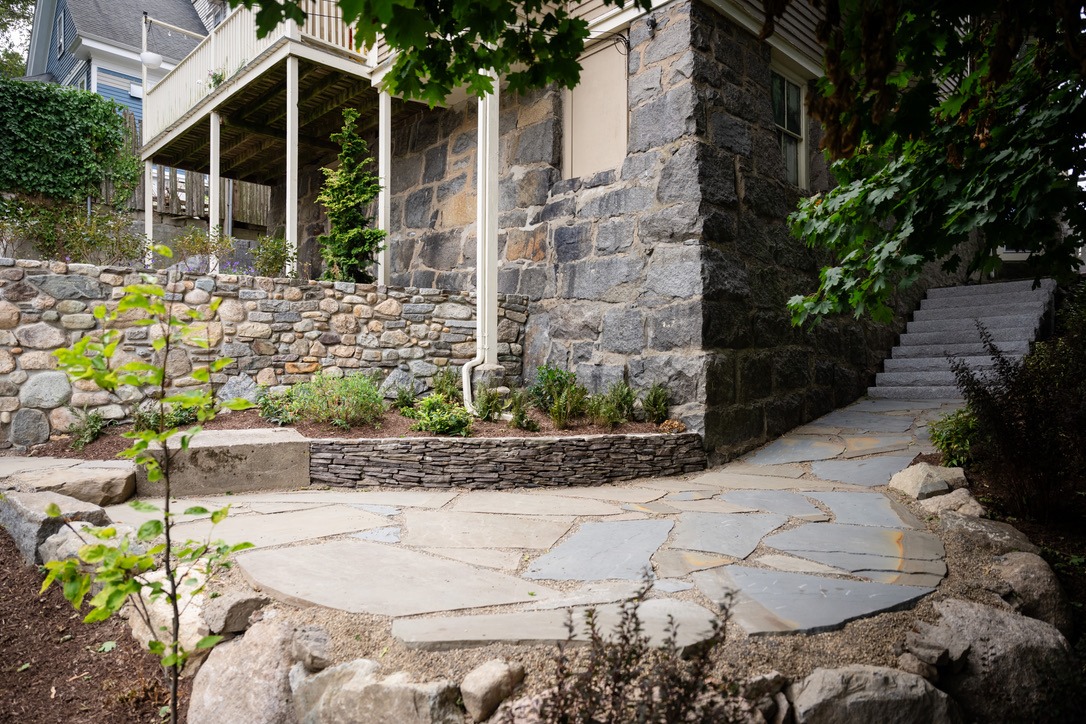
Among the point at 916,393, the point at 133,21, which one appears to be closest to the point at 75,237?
the point at 916,393

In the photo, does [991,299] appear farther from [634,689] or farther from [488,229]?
[634,689]

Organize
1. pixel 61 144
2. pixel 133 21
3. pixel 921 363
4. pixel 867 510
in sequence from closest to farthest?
1. pixel 867 510
2. pixel 921 363
3. pixel 61 144
4. pixel 133 21

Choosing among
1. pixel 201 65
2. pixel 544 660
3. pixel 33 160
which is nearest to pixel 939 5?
pixel 544 660

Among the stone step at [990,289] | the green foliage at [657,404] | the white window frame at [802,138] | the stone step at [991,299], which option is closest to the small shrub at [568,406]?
the green foliage at [657,404]

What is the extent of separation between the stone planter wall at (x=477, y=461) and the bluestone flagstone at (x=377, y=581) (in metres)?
1.63

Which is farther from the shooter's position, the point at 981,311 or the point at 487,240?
the point at 981,311

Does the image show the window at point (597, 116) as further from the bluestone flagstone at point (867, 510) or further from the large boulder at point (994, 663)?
the large boulder at point (994, 663)

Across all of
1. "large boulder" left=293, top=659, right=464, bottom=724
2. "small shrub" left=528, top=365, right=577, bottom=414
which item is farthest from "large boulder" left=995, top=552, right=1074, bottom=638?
"small shrub" left=528, top=365, right=577, bottom=414

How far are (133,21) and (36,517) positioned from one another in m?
15.5

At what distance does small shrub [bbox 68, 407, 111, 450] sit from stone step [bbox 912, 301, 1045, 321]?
27.0 feet

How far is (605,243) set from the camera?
6012 mm

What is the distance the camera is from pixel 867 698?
1824 mm

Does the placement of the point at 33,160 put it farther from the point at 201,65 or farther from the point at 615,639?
the point at 615,639

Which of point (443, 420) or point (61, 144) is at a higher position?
point (61, 144)
